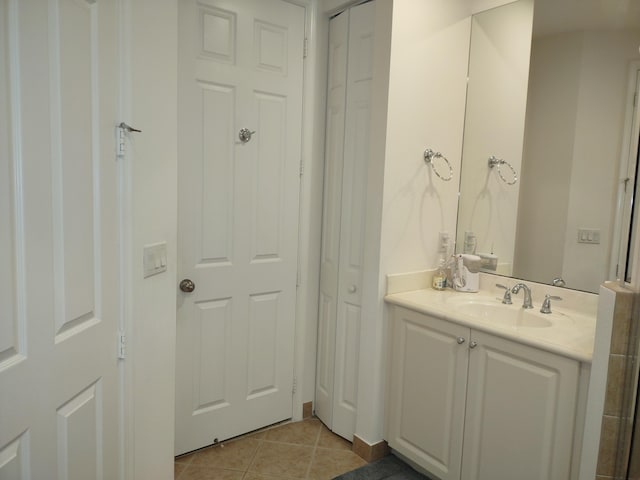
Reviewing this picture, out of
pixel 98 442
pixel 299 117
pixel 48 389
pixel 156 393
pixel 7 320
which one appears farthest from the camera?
pixel 299 117

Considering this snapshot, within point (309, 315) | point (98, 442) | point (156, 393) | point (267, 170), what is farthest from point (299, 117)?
point (98, 442)

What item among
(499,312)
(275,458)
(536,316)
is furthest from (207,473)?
(536,316)

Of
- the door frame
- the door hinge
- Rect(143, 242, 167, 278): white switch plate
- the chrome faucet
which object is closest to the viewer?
the door hinge

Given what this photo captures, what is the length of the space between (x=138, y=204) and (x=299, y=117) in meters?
1.25

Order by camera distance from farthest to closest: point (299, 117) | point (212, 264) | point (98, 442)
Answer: point (299, 117), point (212, 264), point (98, 442)

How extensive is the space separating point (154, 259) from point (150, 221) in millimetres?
136

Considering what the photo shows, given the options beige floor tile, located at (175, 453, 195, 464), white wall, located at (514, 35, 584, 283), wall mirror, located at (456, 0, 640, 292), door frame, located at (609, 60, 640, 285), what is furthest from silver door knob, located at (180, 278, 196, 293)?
door frame, located at (609, 60, 640, 285)

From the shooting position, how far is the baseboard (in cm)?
228

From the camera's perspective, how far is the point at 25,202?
0.98 m

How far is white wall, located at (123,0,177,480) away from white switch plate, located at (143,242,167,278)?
23 mm

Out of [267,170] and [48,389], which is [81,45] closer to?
[48,389]

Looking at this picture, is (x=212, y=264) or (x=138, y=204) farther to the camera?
(x=212, y=264)

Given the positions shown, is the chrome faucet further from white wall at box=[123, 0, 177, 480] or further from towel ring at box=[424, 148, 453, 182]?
white wall at box=[123, 0, 177, 480]

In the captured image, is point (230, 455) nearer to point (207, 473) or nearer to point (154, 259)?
point (207, 473)
